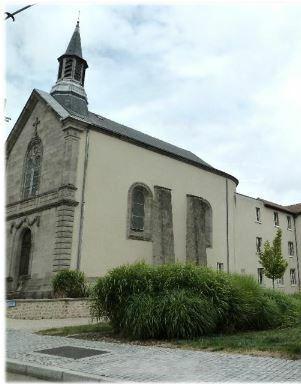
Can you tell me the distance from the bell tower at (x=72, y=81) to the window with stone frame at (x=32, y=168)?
3.05m

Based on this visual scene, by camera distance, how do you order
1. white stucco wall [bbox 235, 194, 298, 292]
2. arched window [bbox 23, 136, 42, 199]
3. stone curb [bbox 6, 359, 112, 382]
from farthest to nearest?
white stucco wall [bbox 235, 194, 298, 292]
arched window [bbox 23, 136, 42, 199]
stone curb [bbox 6, 359, 112, 382]

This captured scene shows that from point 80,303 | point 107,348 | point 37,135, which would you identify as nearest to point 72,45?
point 37,135

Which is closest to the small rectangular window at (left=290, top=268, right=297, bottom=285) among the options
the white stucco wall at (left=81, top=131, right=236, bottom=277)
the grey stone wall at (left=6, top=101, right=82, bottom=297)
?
the white stucco wall at (left=81, top=131, right=236, bottom=277)

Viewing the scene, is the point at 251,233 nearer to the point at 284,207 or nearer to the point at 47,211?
the point at 284,207

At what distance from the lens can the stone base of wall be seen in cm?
1625

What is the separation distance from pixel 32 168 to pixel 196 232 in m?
11.1

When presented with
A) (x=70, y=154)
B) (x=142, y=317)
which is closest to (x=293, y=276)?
(x=70, y=154)

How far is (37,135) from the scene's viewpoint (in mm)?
25359

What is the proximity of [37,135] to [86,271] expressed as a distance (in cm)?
942

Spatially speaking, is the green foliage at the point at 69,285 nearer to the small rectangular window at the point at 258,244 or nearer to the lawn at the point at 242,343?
the lawn at the point at 242,343

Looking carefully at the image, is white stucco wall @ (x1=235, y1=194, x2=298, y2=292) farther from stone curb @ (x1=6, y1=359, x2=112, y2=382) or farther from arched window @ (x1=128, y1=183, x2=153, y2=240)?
stone curb @ (x1=6, y1=359, x2=112, y2=382)

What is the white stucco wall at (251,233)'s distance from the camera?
3225 centimetres

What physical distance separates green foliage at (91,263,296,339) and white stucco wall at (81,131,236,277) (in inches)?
425

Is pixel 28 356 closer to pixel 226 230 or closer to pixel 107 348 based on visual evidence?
pixel 107 348
